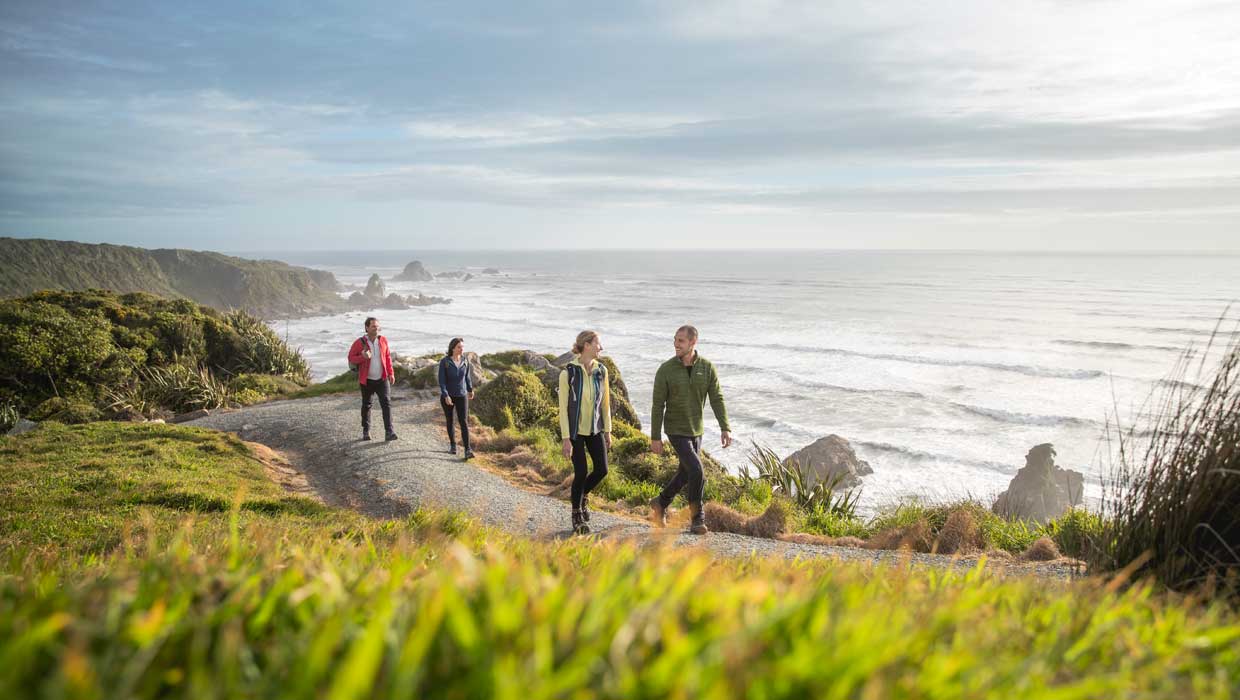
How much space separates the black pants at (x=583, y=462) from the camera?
7867mm

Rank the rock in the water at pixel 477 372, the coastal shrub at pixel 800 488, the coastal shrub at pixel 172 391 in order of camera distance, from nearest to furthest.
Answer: the coastal shrub at pixel 800 488 → the coastal shrub at pixel 172 391 → the rock in the water at pixel 477 372

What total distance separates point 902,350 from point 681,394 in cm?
3854

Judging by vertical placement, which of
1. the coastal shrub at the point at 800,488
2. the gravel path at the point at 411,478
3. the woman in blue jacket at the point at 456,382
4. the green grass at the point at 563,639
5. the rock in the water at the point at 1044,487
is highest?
the green grass at the point at 563,639

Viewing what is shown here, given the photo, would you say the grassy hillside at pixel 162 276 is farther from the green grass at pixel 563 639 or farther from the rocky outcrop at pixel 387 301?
the green grass at pixel 563 639

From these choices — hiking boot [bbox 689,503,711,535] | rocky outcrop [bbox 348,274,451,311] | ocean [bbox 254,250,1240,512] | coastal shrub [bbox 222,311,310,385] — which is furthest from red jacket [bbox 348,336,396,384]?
rocky outcrop [bbox 348,274,451,311]

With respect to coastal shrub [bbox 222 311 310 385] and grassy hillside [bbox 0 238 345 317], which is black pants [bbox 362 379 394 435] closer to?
coastal shrub [bbox 222 311 310 385]

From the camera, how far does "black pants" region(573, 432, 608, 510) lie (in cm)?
787

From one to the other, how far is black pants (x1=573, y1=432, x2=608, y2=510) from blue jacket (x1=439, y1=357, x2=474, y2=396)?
161 inches

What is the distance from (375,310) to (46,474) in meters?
63.6

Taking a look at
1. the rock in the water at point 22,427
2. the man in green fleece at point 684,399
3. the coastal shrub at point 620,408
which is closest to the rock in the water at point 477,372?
the coastal shrub at point 620,408

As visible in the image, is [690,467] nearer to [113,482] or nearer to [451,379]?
[451,379]

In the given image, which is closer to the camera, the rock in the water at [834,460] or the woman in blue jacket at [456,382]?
the woman in blue jacket at [456,382]

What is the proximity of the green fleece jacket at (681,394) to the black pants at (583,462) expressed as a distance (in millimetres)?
723

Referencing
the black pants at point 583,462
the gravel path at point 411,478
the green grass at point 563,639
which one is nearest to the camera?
the green grass at point 563,639
